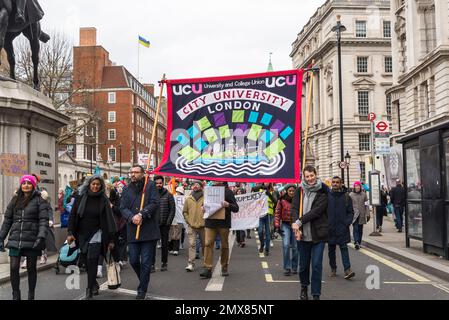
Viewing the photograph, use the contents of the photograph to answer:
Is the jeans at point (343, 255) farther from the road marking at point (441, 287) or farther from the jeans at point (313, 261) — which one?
the jeans at point (313, 261)

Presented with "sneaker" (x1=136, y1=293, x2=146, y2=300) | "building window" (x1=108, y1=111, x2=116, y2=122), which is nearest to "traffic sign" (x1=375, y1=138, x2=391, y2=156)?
"sneaker" (x1=136, y1=293, x2=146, y2=300)

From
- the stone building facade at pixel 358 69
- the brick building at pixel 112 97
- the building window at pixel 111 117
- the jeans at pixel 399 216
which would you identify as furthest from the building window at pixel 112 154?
the jeans at pixel 399 216

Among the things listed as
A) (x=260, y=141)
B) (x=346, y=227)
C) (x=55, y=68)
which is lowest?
(x=346, y=227)

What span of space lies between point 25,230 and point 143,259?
169cm

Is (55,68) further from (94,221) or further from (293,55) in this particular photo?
(293,55)

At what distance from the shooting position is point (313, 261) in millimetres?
7145

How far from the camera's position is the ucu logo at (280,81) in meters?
8.47

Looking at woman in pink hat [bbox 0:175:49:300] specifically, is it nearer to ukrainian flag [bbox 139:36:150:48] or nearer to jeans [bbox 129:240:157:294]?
jeans [bbox 129:240:157:294]

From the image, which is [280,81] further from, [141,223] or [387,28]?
[387,28]

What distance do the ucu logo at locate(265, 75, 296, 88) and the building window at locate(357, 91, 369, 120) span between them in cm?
6123

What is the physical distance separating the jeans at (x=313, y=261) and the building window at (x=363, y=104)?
6254cm
